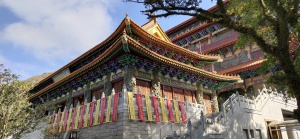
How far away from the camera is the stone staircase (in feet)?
30.3

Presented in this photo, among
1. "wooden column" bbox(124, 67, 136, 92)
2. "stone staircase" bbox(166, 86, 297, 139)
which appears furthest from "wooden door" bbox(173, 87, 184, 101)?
"wooden column" bbox(124, 67, 136, 92)

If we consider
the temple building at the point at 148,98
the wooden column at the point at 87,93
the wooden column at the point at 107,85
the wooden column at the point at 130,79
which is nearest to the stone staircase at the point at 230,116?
the temple building at the point at 148,98

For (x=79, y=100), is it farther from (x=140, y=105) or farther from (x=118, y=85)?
(x=140, y=105)

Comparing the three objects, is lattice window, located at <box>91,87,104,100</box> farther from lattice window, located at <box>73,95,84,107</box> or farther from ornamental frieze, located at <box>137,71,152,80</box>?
ornamental frieze, located at <box>137,71,152,80</box>

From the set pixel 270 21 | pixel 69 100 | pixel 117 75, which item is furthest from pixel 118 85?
pixel 270 21

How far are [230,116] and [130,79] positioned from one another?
16.8 feet

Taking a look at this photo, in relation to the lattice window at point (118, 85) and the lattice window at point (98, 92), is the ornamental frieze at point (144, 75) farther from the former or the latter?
the lattice window at point (98, 92)

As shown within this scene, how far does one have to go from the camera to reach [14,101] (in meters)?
10.9

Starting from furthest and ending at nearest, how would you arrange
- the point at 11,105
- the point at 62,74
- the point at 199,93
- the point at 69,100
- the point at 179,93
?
the point at 62,74, the point at 69,100, the point at 199,93, the point at 179,93, the point at 11,105

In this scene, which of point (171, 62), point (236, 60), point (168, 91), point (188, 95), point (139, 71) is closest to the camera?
point (171, 62)

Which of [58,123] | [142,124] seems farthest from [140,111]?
[58,123]

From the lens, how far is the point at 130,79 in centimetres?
1233

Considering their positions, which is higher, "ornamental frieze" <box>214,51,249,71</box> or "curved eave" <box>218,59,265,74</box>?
"ornamental frieze" <box>214,51,249,71</box>

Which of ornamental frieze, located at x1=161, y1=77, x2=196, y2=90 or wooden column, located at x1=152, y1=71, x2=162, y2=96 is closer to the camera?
wooden column, located at x1=152, y1=71, x2=162, y2=96
